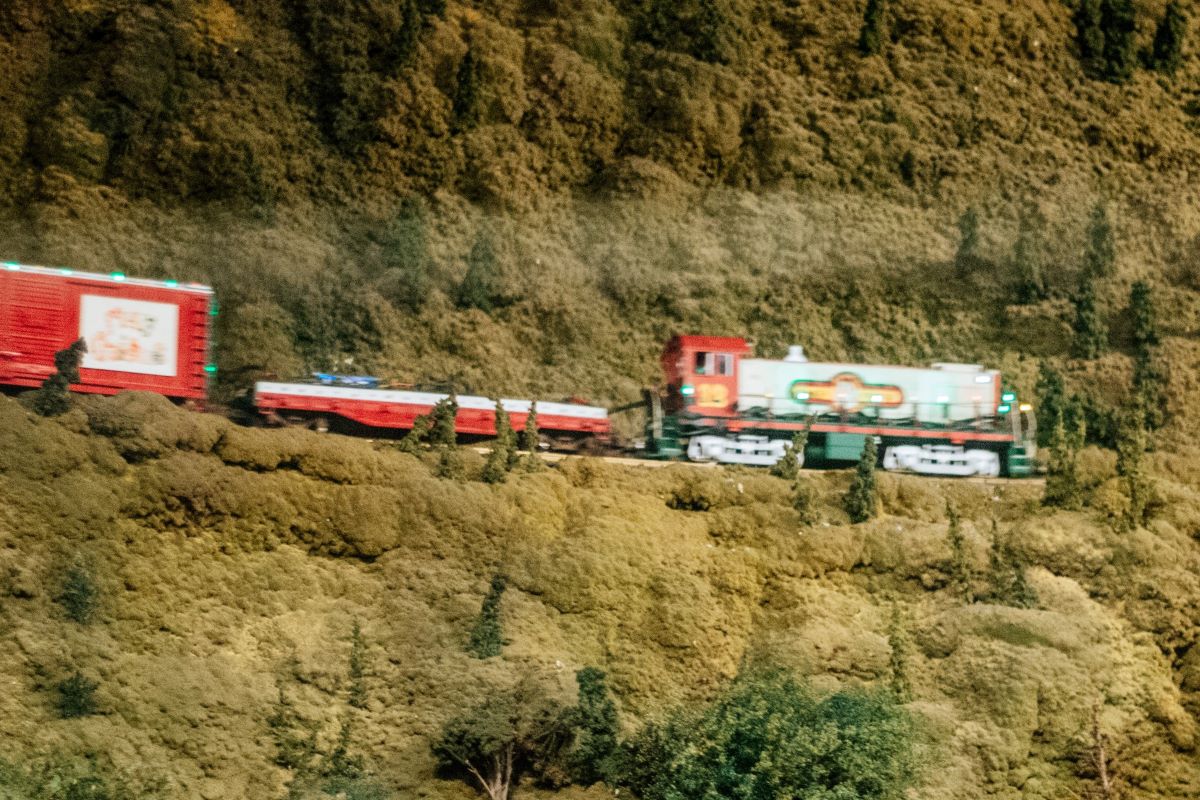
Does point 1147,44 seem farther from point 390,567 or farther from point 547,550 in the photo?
point 390,567

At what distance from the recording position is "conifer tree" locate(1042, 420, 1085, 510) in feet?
37.9

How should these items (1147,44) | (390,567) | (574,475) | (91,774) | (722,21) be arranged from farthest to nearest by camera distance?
(1147,44) < (722,21) < (574,475) < (390,567) < (91,774)

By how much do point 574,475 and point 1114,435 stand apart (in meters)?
4.23

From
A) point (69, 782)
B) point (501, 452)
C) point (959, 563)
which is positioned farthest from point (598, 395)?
point (69, 782)

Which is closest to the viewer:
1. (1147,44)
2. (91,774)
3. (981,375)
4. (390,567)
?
(91,774)

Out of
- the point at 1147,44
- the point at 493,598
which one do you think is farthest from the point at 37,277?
the point at 1147,44

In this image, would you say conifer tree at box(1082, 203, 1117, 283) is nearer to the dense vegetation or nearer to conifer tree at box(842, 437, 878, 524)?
the dense vegetation

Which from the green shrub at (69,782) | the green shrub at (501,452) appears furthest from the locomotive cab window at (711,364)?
the green shrub at (69,782)

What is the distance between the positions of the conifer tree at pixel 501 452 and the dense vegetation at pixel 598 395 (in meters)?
0.07

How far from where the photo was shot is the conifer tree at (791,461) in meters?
11.4

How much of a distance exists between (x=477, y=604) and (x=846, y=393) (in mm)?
3480

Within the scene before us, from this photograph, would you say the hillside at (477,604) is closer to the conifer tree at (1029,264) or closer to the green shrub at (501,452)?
the green shrub at (501,452)

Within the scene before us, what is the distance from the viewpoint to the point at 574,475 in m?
11.1

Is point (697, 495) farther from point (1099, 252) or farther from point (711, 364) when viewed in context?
point (1099, 252)
